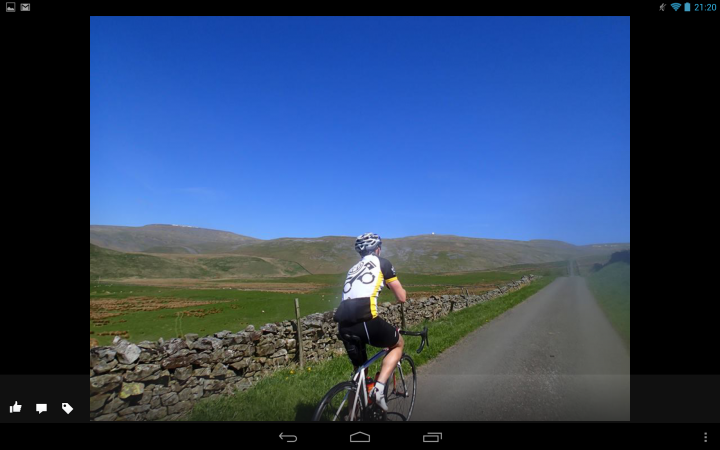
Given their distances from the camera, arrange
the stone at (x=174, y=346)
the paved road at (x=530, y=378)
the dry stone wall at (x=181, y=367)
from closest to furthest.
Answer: the paved road at (x=530, y=378)
the dry stone wall at (x=181, y=367)
the stone at (x=174, y=346)

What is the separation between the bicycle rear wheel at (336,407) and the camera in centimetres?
294

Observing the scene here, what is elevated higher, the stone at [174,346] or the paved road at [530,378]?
the stone at [174,346]

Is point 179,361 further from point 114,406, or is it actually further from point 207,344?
point 114,406

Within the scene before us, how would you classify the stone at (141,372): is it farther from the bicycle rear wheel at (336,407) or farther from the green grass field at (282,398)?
the bicycle rear wheel at (336,407)

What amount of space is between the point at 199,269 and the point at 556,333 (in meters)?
30.3

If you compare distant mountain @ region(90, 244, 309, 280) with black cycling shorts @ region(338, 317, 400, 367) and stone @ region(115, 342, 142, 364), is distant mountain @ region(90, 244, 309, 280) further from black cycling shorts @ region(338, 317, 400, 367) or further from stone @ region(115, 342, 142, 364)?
black cycling shorts @ region(338, 317, 400, 367)

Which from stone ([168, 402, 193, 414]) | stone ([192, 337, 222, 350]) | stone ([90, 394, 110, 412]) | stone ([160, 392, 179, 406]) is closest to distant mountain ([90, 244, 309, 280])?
stone ([90, 394, 110, 412])

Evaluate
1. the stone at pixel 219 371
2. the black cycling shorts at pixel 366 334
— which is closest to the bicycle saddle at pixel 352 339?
the black cycling shorts at pixel 366 334

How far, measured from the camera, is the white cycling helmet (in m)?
3.82

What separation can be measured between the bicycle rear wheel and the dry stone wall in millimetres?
3733

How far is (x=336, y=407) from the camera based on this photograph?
11.0 ft
